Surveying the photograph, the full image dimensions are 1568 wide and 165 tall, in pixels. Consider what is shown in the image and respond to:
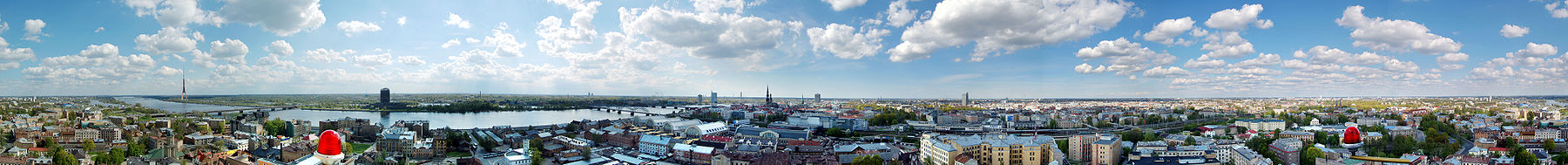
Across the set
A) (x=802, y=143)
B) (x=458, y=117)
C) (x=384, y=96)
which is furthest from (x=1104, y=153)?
(x=384, y=96)

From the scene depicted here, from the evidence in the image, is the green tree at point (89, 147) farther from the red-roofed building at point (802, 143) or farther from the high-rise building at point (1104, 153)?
Answer: the high-rise building at point (1104, 153)

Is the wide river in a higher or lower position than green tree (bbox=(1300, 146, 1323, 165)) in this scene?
lower

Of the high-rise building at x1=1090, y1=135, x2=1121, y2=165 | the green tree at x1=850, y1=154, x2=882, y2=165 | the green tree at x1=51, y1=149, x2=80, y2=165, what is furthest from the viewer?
the high-rise building at x1=1090, y1=135, x2=1121, y2=165

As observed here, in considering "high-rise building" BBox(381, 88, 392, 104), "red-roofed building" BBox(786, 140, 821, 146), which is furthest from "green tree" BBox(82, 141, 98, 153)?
"high-rise building" BBox(381, 88, 392, 104)

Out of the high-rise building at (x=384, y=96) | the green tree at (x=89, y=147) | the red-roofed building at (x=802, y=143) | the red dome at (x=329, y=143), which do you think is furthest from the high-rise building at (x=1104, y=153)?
the high-rise building at (x=384, y=96)

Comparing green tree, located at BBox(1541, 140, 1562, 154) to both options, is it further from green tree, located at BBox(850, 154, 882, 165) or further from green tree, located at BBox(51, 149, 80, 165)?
green tree, located at BBox(51, 149, 80, 165)

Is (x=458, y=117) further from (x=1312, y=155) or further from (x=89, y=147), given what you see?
(x=1312, y=155)

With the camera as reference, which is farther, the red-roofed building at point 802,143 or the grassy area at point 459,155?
the red-roofed building at point 802,143

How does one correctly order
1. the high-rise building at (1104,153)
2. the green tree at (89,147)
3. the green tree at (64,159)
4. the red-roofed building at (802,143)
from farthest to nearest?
the red-roofed building at (802,143)
the green tree at (89,147)
the high-rise building at (1104,153)
the green tree at (64,159)

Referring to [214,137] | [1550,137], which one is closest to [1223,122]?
[1550,137]

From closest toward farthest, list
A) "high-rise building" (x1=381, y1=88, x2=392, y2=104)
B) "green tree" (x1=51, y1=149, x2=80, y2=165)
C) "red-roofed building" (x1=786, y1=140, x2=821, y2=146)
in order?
1. "green tree" (x1=51, y1=149, x2=80, y2=165)
2. "red-roofed building" (x1=786, y1=140, x2=821, y2=146)
3. "high-rise building" (x1=381, y1=88, x2=392, y2=104)

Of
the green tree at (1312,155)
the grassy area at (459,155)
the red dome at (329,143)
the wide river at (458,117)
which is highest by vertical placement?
the red dome at (329,143)
